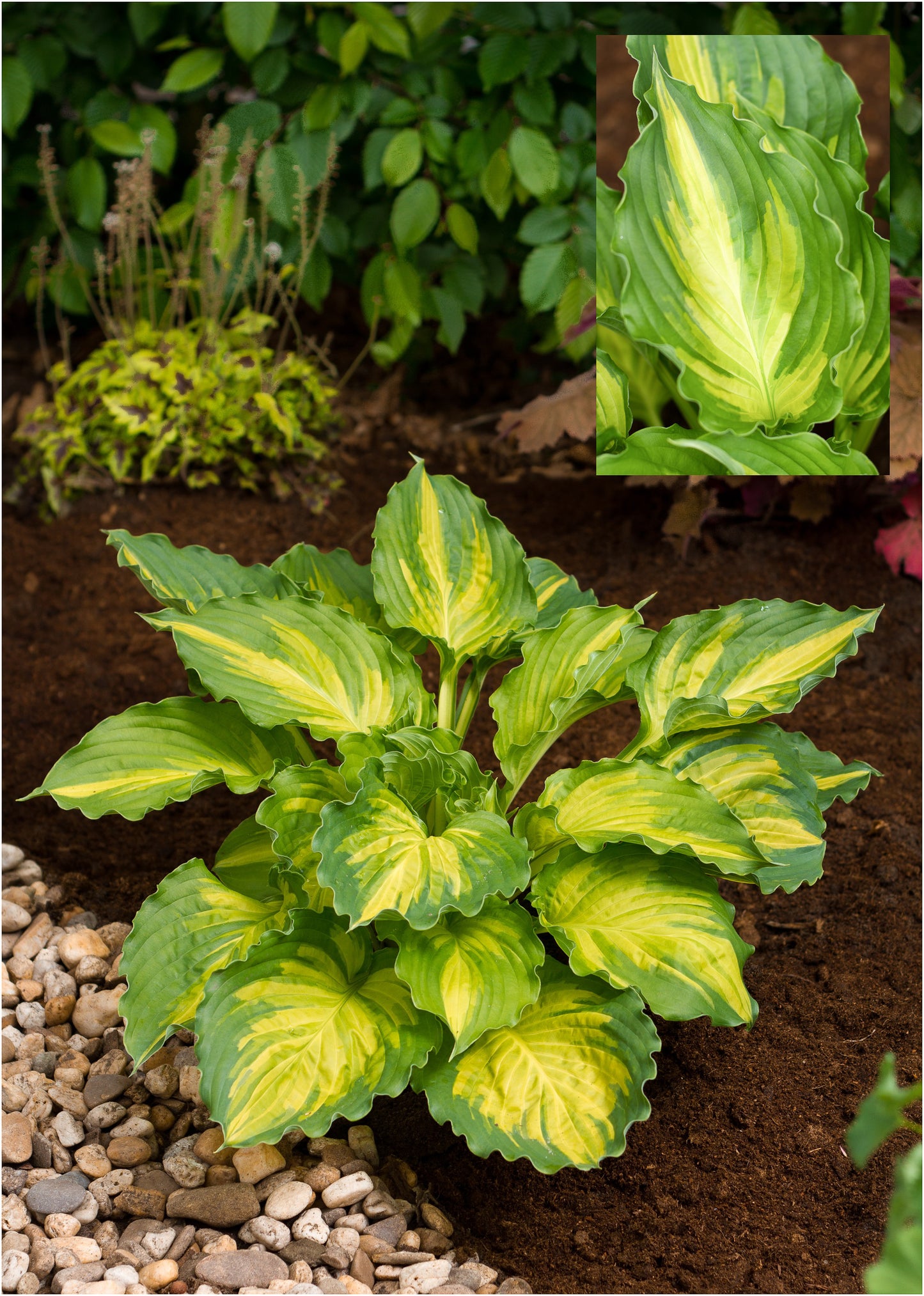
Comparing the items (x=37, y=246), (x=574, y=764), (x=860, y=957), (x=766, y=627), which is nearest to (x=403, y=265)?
(x=37, y=246)

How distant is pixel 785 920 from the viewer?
6.48ft

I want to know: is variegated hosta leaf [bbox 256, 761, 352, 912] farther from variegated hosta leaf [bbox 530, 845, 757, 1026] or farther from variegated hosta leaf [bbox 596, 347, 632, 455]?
variegated hosta leaf [bbox 596, 347, 632, 455]

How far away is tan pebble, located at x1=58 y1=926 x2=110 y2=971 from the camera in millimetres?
1905

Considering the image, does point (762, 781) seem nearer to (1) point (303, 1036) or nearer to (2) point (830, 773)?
(2) point (830, 773)

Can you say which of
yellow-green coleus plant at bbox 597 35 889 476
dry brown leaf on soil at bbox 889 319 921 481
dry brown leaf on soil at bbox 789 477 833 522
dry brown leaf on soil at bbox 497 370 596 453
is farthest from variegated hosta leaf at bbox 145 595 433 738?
dry brown leaf on soil at bbox 789 477 833 522

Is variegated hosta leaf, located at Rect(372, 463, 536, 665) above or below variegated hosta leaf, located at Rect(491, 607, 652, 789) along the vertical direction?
above

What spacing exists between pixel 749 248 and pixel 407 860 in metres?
1.19

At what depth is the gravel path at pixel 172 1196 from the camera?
141 centimetres

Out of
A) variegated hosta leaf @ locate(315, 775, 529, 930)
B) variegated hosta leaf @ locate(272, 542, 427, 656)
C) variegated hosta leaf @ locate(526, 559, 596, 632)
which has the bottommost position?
variegated hosta leaf @ locate(315, 775, 529, 930)

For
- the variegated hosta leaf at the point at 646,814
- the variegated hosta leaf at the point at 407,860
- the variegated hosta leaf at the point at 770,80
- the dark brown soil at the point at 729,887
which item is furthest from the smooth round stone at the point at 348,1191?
the variegated hosta leaf at the point at 770,80

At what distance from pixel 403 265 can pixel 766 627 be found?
1.88 metres

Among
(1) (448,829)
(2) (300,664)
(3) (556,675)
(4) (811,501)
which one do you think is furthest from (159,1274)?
(4) (811,501)

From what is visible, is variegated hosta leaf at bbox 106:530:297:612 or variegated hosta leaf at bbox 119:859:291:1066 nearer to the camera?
variegated hosta leaf at bbox 119:859:291:1066

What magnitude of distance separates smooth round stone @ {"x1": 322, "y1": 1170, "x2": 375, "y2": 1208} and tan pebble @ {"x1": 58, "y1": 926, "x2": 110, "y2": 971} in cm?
62
